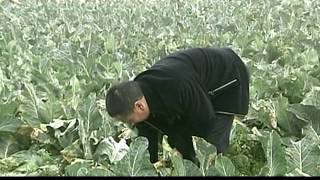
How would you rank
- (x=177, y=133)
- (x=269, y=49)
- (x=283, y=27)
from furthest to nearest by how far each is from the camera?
(x=283, y=27) < (x=269, y=49) < (x=177, y=133)

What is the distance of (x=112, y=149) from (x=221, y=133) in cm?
70

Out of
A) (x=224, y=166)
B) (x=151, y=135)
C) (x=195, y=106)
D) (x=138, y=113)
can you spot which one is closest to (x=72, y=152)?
(x=151, y=135)

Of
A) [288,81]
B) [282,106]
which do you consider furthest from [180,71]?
[288,81]

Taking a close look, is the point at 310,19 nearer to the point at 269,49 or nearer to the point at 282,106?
the point at 269,49

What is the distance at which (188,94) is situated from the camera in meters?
3.55

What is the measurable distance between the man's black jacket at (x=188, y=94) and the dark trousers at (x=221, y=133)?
47mm

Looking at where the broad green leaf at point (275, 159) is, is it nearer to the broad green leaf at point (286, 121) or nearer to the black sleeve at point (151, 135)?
the black sleeve at point (151, 135)

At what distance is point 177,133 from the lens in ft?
→ 12.8

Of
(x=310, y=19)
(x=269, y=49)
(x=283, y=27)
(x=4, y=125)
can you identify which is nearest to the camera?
(x=4, y=125)

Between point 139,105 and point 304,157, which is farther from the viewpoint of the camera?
point 304,157

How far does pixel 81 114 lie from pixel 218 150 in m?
1.03

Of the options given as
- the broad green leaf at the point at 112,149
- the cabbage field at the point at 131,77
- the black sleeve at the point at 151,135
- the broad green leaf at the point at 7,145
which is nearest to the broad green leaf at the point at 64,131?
the cabbage field at the point at 131,77

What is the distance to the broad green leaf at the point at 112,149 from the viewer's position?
13.0 ft

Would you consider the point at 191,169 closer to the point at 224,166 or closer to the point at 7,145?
the point at 224,166
